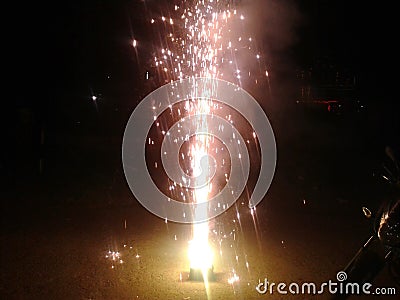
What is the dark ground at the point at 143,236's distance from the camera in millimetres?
4227

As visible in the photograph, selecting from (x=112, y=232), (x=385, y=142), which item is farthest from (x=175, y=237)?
(x=385, y=142)

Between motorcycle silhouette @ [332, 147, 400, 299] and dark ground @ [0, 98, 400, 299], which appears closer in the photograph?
motorcycle silhouette @ [332, 147, 400, 299]

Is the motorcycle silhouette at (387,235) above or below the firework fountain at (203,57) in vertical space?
below

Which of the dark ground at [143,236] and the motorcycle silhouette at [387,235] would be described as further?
the dark ground at [143,236]

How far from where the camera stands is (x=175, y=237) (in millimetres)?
5668

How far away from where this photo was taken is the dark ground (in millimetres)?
4227

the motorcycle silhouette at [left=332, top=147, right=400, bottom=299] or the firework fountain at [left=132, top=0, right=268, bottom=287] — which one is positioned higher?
the firework fountain at [left=132, top=0, right=268, bottom=287]

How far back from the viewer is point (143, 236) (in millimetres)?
5668

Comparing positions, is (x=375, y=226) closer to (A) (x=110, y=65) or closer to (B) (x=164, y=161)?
(B) (x=164, y=161)

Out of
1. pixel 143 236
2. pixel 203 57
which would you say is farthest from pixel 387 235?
pixel 203 57

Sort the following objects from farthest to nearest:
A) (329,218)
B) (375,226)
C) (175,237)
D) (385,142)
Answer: (385,142) → (329,218) → (175,237) → (375,226)

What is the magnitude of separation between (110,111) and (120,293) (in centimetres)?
1656

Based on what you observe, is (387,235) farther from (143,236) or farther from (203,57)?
(203,57)

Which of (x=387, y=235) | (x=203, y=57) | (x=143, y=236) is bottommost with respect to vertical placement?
(x=387, y=235)
